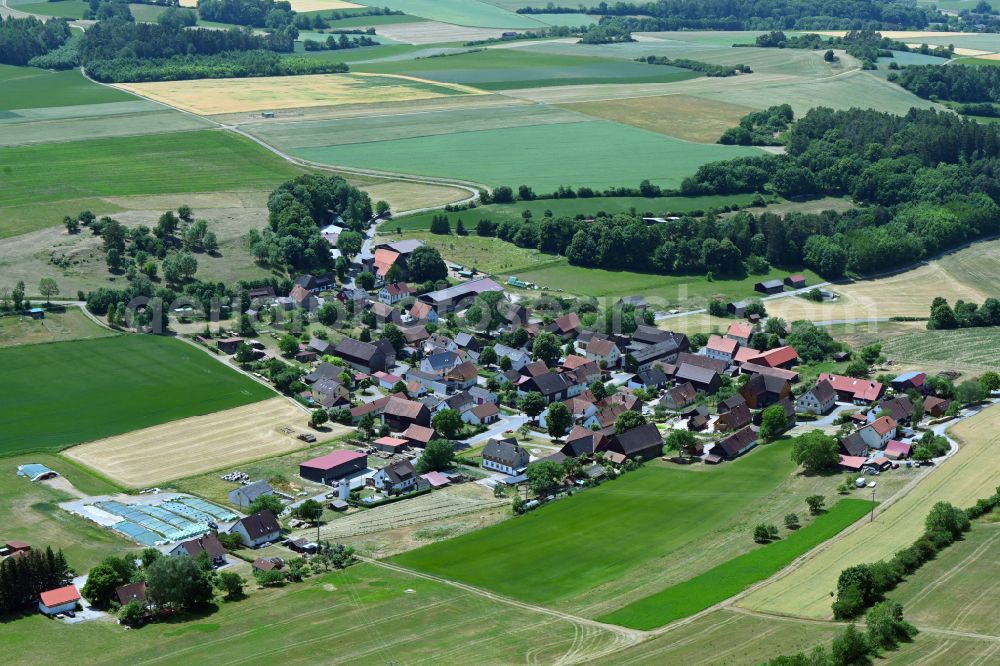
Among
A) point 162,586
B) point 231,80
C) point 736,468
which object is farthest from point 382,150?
point 162,586

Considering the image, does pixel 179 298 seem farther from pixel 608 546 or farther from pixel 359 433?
pixel 608 546

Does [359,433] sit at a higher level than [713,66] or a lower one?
lower

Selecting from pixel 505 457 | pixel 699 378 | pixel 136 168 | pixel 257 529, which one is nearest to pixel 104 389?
pixel 257 529

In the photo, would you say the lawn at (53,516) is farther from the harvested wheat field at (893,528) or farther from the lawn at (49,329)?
the harvested wheat field at (893,528)

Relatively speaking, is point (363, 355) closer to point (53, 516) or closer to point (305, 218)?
point (53, 516)

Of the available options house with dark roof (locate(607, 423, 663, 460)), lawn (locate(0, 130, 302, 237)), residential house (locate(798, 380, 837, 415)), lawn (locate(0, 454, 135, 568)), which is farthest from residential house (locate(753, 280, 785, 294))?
lawn (locate(0, 454, 135, 568))

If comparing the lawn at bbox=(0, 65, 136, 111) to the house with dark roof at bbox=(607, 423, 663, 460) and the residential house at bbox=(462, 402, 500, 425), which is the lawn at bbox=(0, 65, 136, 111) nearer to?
the residential house at bbox=(462, 402, 500, 425)
